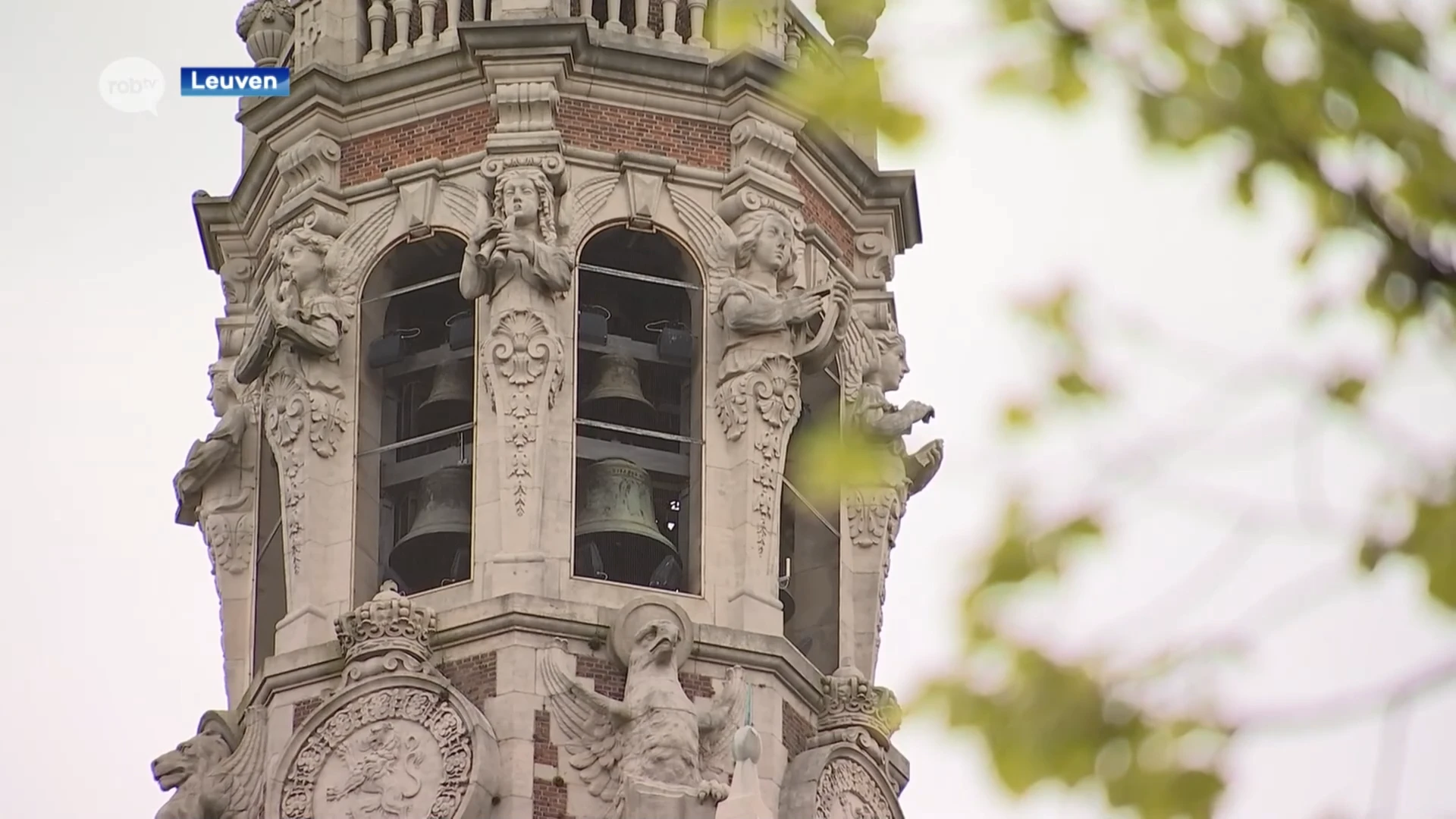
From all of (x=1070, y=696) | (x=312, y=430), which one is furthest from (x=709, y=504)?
(x=1070, y=696)

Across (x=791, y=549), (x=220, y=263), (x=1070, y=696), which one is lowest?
(x=1070, y=696)

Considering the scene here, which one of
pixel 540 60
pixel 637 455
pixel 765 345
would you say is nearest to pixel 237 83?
pixel 540 60

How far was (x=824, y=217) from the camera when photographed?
39.8m

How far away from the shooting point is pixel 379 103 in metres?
38.9

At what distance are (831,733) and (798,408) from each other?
328 cm

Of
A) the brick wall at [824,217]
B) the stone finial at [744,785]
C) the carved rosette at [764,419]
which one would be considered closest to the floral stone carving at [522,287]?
the carved rosette at [764,419]

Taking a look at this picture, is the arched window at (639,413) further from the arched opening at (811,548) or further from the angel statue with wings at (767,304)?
the arched opening at (811,548)

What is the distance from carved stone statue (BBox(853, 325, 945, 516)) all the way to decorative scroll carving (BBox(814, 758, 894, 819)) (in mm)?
3066

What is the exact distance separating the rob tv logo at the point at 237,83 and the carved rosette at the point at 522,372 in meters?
4.21

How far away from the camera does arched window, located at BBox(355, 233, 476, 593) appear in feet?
121

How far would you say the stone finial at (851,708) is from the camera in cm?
3672

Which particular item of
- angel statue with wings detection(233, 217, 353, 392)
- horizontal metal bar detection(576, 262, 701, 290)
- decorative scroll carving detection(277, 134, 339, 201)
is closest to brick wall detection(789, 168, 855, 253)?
horizontal metal bar detection(576, 262, 701, 290)

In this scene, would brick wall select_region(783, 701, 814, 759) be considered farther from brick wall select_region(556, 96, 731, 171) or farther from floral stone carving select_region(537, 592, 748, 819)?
brick wall select_region(556, 96, 731, 171)

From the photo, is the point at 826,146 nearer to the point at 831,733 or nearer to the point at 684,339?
the point at 684,339
